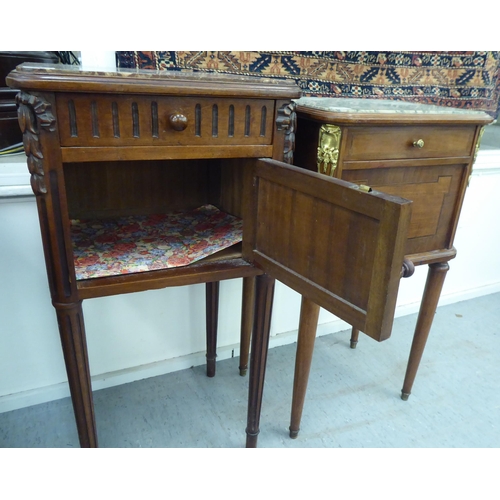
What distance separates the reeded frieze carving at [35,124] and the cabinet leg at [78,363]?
23 centimetres

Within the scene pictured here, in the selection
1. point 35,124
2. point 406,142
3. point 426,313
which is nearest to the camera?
point 35,124

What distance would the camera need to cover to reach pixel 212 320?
53.6 inches

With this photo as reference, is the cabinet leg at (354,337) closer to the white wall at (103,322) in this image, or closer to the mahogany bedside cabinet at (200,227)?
the white wall at (103,322)

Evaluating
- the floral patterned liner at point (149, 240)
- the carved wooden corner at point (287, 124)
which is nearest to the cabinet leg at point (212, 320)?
the floral patterned liner at point (149, 240)

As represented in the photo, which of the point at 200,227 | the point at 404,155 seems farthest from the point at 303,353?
the point at 404,155

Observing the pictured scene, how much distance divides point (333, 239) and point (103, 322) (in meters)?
0.86

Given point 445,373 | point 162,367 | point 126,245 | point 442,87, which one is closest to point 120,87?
point 126,245

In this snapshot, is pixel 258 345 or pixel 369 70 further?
pixel 369 70

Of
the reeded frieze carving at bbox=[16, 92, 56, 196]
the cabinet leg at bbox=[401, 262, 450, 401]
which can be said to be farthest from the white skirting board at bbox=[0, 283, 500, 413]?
the reeded frieze carving at bbox=[16, 92, 56, 196]

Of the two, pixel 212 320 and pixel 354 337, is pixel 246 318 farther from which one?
pixel 354 337

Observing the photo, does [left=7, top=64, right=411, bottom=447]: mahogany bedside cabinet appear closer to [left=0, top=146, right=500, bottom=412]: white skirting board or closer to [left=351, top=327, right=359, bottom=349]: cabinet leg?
[left=0, top=146, right=500, bottom=412]: white skirting board

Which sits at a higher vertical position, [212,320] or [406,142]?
[406,142]

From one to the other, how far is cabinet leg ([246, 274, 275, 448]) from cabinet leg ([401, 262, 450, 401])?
0.51m
